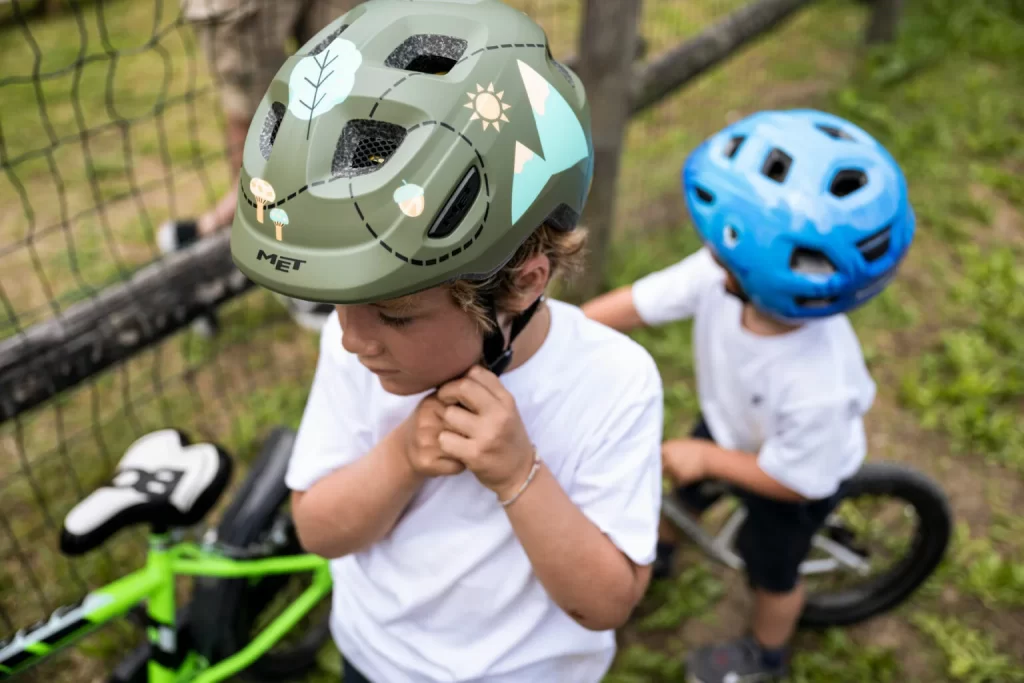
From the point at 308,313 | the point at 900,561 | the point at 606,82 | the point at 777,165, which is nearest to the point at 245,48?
the point at 308,313

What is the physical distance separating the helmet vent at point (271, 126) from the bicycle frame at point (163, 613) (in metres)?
1.17

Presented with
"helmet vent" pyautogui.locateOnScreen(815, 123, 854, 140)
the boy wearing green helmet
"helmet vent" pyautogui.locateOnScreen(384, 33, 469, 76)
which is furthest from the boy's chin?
"helmet vent" pyautogui.locateOnScreen(815, 123, 854, 140)

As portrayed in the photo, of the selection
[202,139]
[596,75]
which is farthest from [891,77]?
[202,139]

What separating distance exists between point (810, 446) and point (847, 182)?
68 centimetres

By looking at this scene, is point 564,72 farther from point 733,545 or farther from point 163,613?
point 733,545

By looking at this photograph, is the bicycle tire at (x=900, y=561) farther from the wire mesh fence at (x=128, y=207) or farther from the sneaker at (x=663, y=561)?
the wire mesh fence at (x=128, y=207)

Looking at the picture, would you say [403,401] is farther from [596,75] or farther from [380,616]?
[596,75]

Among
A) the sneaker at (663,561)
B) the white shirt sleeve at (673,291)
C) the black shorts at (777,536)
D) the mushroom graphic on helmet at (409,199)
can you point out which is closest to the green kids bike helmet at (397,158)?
the mushroom graphic on helmet at (409,199)

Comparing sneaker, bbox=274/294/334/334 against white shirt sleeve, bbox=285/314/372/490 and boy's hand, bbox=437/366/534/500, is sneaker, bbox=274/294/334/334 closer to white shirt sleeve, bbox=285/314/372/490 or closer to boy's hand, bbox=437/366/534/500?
Result: white shirt sleeve, bbox=285/314/372/490

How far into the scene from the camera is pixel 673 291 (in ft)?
7.65

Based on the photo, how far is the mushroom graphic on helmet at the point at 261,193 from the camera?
1227 mm

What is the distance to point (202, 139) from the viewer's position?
539 centimetres

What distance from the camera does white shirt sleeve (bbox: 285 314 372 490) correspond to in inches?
61.5

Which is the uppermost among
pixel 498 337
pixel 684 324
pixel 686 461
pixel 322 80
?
pixel 322 80
